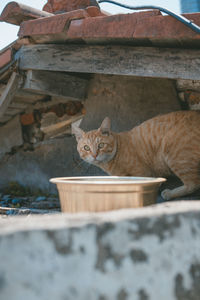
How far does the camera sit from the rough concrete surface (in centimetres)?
62

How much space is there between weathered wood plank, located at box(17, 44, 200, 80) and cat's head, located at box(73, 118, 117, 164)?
0.58 m

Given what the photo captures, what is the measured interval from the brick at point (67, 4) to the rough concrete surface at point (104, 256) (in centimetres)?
395

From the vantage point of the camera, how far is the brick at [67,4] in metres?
4.12

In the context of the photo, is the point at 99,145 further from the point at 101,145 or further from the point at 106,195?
the point at 106,195

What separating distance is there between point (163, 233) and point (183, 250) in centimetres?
6

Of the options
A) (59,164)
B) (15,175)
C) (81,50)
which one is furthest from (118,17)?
(15,175)

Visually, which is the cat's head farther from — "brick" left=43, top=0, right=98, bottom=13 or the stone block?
the stone block

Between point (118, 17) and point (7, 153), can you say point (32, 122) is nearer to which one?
point (7, 153)

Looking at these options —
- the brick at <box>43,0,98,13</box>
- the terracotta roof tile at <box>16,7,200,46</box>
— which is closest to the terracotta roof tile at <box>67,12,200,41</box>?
the terracotta roof tile at <box>16,7,200,46</box>

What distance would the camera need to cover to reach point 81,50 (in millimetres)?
3227

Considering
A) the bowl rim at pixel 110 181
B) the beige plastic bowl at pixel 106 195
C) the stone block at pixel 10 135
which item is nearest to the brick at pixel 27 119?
the stone block at pixel 10 135

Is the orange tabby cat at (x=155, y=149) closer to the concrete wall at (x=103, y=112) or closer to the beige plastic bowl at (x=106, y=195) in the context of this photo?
the concrete wall at (x=103, y=112)

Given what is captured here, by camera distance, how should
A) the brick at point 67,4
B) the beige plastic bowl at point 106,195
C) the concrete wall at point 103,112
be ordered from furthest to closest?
the brick at point 67,4
the concrete wall at point 103,112
the beige plastic bowl at point 106,195

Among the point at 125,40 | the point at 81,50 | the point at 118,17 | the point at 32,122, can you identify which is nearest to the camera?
the point at 118,17
